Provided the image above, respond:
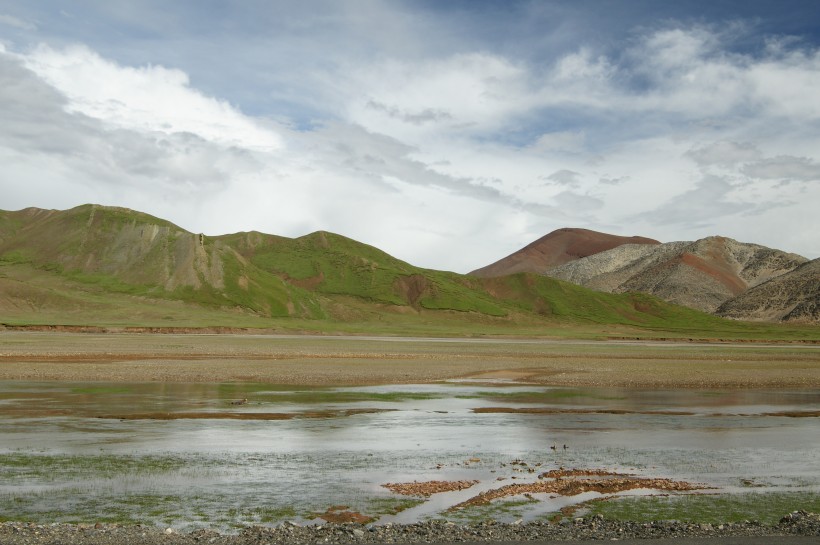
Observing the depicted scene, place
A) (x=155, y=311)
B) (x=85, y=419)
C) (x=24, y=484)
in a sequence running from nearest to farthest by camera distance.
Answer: (x=24, y=484)
(x=85, y=419)
(x=155, y=311)

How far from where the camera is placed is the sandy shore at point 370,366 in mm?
48250

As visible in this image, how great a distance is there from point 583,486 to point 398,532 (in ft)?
20.6

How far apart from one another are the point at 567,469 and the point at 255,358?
4744 centimetres

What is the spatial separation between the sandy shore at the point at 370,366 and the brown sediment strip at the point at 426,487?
1107 inches

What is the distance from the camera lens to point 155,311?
485 ft

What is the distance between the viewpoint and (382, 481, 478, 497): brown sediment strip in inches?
687

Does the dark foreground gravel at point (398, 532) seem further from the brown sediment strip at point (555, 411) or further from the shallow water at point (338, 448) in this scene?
the brown sediment strip at point (555, 411)

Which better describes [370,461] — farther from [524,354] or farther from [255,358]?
[524,354]

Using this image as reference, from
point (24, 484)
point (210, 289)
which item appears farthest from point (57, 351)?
point (210, 289)

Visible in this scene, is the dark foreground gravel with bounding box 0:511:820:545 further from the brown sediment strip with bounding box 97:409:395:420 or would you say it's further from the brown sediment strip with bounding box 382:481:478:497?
the brown sediment strip with bounding box 97:409:395:420

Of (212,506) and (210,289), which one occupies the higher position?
(210,289)

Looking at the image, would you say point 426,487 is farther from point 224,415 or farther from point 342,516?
point 224,415

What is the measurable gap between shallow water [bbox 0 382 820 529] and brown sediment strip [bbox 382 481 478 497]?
373 mm

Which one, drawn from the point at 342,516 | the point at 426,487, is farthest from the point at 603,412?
the point at 342,516
